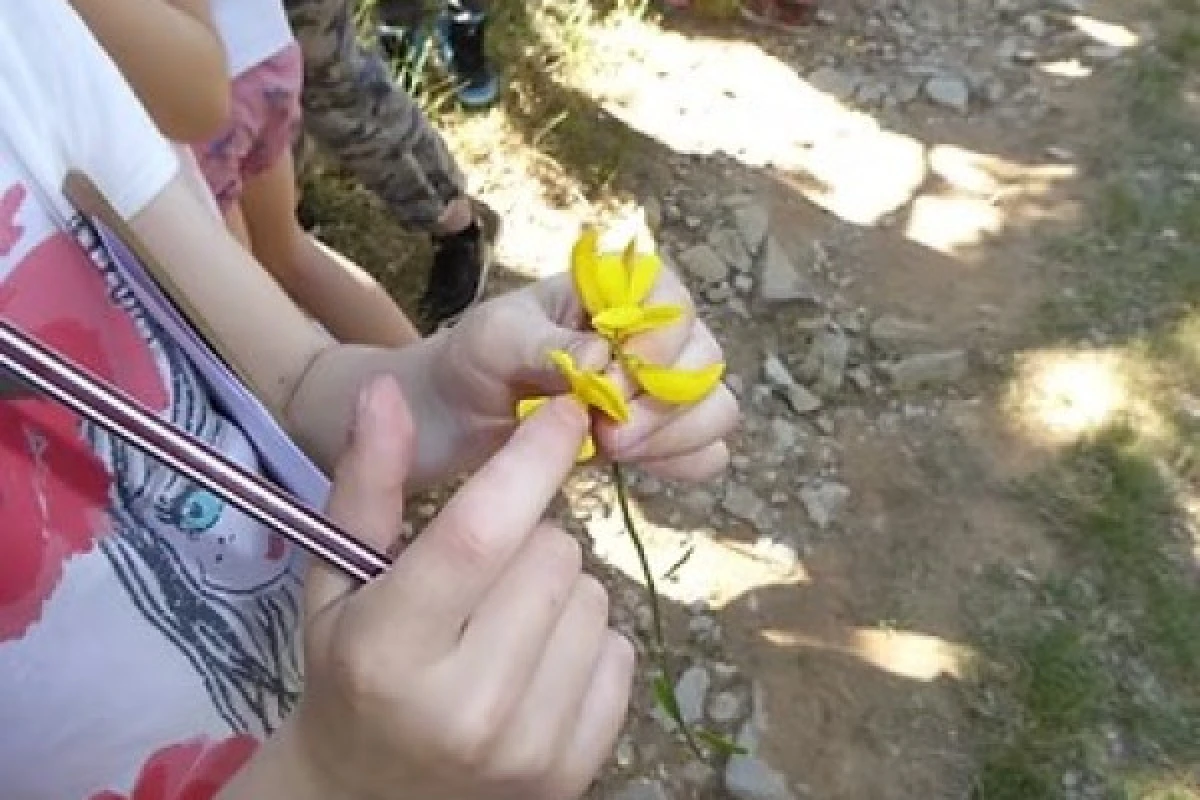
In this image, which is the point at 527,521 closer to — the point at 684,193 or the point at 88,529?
the point at 88,529

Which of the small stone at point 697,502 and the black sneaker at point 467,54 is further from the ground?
the black sneaker at point 467,54

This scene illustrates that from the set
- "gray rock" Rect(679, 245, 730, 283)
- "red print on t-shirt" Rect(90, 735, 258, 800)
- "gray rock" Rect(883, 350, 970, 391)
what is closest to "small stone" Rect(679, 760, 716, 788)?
"gray rock" Rect(883, 350, 970, 391)

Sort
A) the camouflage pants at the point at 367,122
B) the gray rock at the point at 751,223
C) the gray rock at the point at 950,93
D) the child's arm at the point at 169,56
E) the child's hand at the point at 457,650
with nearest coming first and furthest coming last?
the child's hand at the point at 457,650 < the child's arm at the point at 169,56 < the camouflage pants at the point at 367,122 < the gray rock at the point at 751,223 < the gray rock at the point at 950,93

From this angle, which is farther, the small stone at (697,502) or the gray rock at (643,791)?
the small stone at (697,502)

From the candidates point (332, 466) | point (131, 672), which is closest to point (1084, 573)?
point (332, 466)

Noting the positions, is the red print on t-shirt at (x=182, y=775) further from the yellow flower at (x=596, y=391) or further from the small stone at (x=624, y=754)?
the small stone at (x=624, y=754)

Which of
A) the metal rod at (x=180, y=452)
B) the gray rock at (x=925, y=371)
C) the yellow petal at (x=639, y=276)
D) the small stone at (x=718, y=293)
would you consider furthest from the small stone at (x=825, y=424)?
the metal rod at (x=180, y=452)

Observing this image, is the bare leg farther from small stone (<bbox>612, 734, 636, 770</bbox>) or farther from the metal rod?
the metal rod
